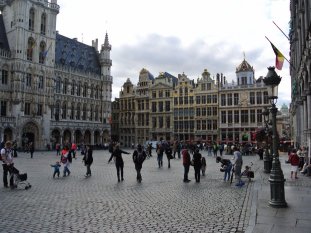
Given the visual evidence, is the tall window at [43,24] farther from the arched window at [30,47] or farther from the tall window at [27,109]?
the tall window at [27,109]

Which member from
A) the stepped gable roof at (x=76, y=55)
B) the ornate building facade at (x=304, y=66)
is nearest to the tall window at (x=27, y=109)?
the stepped gable roof at (x=76, y=55)

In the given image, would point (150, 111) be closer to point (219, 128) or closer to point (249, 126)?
point (219, 128)

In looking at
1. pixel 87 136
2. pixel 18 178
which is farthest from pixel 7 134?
pixel 18 178

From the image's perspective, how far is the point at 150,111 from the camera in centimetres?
7200

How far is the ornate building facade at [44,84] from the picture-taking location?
49.3 metres

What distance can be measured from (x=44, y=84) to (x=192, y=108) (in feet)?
101

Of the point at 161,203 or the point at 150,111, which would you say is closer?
the point at 161,203

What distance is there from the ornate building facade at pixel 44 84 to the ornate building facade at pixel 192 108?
9.14 meters

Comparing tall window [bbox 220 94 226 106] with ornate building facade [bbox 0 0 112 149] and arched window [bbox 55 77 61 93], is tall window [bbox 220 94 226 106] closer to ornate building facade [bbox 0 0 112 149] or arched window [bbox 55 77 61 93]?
ornate building facade [bbox 0 0 112 149]

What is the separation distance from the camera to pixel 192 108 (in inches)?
2643

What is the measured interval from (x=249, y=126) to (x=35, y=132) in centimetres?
3979

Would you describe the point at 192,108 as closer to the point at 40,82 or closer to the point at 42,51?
the point at 40,82

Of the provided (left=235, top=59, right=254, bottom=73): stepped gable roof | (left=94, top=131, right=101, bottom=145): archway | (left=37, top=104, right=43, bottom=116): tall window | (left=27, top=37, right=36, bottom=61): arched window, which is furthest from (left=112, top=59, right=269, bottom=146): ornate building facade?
(left=27, top=37, right=36, bottom=61): arched window

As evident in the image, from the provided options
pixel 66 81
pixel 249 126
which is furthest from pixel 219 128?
pixel 66 81
